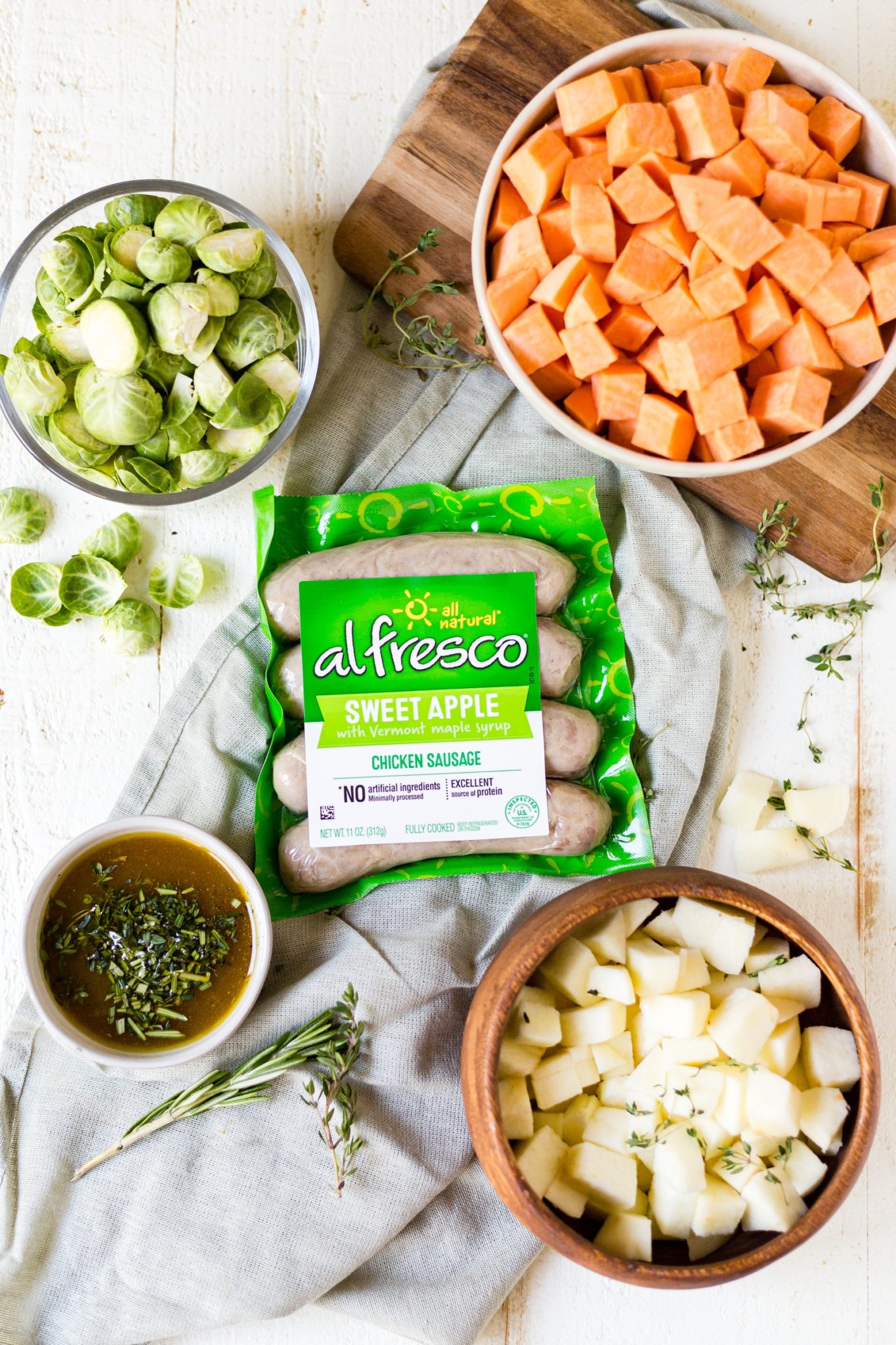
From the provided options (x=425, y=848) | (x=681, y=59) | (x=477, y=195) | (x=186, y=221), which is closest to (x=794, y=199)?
(x=681, y=59)

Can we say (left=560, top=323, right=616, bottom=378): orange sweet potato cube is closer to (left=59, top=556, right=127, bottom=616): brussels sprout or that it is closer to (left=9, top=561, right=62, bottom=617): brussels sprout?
(left=59, top=556, right=127, bottom=616): brussels sprout

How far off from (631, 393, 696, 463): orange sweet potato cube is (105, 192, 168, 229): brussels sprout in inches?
34.4

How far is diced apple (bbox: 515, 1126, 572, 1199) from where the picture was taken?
159cm

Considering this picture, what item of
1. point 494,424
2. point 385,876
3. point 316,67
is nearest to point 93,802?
point 385,876

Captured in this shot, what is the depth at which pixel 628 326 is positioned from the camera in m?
1.63

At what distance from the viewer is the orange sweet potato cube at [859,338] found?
1.57 metres

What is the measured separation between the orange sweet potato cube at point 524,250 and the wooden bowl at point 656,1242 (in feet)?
3.14

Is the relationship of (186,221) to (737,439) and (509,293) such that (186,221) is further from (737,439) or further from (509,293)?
(737,439)

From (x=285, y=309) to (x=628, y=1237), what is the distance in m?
1.62

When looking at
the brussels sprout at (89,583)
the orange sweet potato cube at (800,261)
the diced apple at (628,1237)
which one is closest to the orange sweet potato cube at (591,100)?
the orange sweet potato cube at (800,261)

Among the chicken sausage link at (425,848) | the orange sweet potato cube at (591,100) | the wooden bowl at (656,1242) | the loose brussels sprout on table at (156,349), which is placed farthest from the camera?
the chicken sausage link at (425,848)

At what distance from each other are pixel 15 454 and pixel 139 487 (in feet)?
1.12

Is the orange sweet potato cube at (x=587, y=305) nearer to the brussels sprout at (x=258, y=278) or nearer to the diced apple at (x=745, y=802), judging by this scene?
the brussels sprout at (x=258, y=278)

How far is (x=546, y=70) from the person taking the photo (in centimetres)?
175
